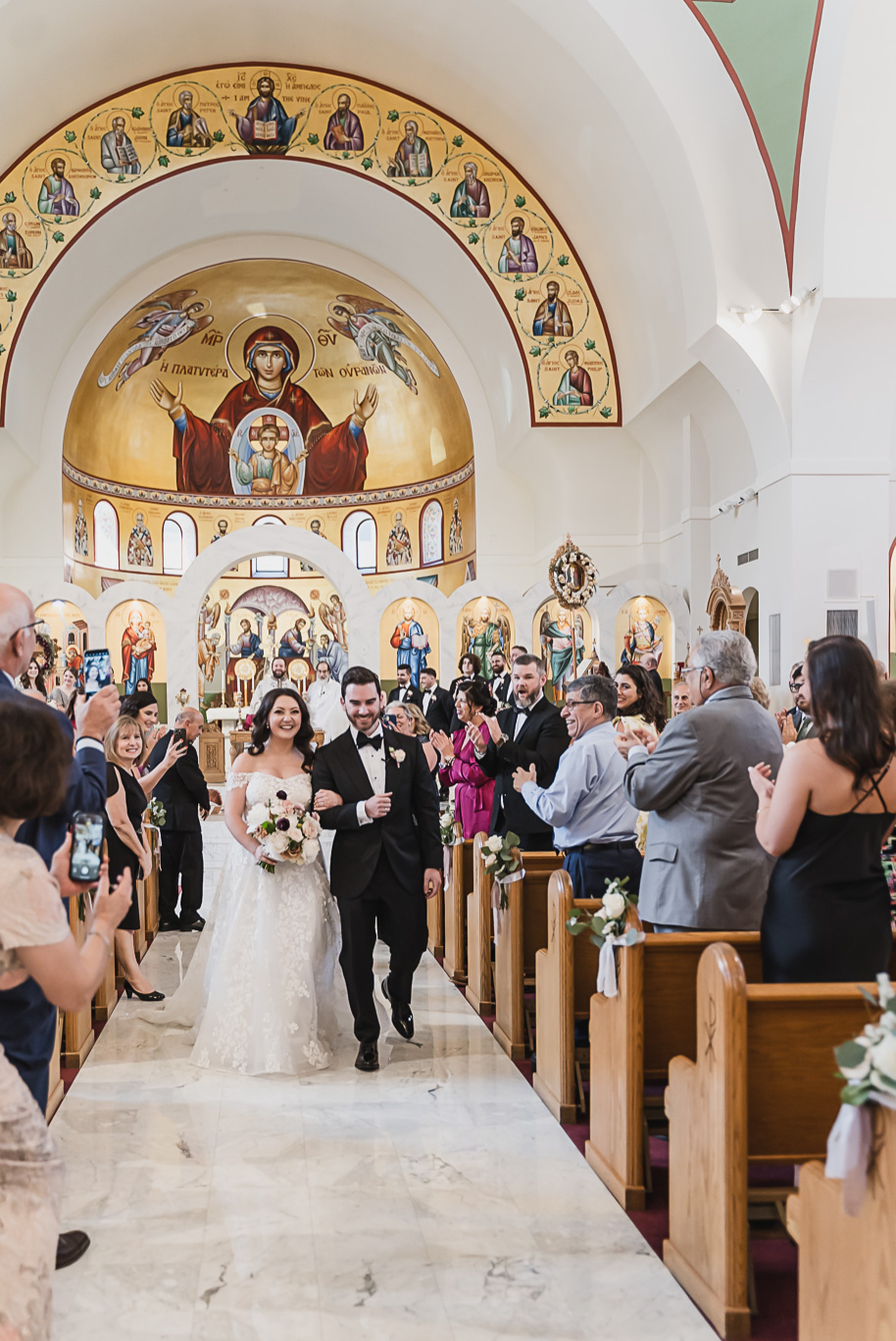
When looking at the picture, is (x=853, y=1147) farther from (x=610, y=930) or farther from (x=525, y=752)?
(x=525, y=752)

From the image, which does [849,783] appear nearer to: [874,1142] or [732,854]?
[732,854]

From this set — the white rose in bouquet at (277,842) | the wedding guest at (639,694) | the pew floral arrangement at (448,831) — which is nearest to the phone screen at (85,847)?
the white rose in bouquet at (277,842)

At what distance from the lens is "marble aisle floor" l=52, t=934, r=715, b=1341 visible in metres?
3.22

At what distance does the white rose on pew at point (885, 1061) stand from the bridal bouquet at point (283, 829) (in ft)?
12.1

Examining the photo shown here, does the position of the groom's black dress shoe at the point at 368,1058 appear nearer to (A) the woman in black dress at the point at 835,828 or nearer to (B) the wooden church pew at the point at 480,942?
(B) the wooden church pew at the point at 480,942

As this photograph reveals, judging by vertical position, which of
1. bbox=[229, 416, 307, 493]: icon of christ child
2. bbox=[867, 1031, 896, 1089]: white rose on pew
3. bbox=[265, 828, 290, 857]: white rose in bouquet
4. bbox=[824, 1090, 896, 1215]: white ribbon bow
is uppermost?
bbox=[229, 416, 307, 493]: icon of christ child

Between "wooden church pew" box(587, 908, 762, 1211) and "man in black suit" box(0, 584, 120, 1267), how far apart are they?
1758 mm

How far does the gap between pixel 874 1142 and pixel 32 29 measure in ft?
51.6

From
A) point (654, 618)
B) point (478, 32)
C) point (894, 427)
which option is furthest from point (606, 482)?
point (478, 32)

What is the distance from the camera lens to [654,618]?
52.0 feet

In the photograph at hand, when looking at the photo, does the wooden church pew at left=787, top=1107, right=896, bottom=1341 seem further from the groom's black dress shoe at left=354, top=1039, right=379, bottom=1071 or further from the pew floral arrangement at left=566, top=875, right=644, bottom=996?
the groom's black dress shoe at left=354, top=1039, right=379, bottom=1071

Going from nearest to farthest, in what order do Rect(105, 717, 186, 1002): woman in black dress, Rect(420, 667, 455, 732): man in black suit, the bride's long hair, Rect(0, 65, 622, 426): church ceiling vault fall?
the bride's long hair → Rect(105, 717, 186, 1002): woman in black dress → Rect(420, 667, 455, 732): man in black suit → Rect(0, 65, 622, 426): church ceiling vault

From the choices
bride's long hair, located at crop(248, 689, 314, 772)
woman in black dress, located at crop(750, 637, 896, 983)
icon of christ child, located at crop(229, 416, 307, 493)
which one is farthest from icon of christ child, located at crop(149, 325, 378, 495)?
woman in black dress, located at crop(750, 637, 896, 983)

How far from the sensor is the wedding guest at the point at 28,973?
2.32 m
